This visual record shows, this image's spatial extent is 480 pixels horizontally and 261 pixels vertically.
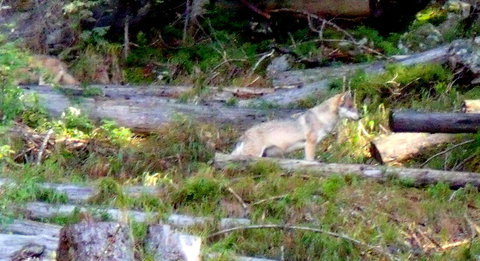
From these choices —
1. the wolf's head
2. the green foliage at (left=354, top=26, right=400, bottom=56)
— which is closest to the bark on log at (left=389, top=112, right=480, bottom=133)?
the wolf's head

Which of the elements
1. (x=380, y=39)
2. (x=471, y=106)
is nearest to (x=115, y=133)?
(x=471, y=106)

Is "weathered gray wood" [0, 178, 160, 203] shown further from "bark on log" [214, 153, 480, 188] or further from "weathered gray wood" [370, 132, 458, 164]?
"weathered gray wood" [370, 132, 458, 164]

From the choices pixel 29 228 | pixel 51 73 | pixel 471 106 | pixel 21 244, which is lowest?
pixel 471 106

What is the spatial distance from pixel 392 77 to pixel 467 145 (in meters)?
2.45

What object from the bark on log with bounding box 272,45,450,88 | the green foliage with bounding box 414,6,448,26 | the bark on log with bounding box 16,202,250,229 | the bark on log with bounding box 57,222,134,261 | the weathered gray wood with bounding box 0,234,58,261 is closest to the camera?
the bark on log with bounding box 57,222,134,261

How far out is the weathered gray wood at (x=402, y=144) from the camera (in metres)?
11.9

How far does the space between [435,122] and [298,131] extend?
1717 mm

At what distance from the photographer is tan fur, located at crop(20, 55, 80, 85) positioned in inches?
569

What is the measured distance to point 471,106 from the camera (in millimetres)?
12375

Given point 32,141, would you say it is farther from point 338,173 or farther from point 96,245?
point 96,245

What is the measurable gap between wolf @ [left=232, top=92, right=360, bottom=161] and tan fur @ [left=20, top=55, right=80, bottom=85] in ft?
13.7

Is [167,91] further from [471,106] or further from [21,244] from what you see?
[21,244]

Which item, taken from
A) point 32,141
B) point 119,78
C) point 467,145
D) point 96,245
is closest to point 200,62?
point 119,78

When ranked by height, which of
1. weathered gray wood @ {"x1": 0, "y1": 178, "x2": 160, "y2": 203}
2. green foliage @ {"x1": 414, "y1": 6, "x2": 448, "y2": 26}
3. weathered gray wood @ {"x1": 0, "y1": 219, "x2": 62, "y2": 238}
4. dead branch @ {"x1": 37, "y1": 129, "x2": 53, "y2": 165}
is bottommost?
green foliage @ {"x1": 414, "y1": 6, "x2": 448, "y2": 26}
